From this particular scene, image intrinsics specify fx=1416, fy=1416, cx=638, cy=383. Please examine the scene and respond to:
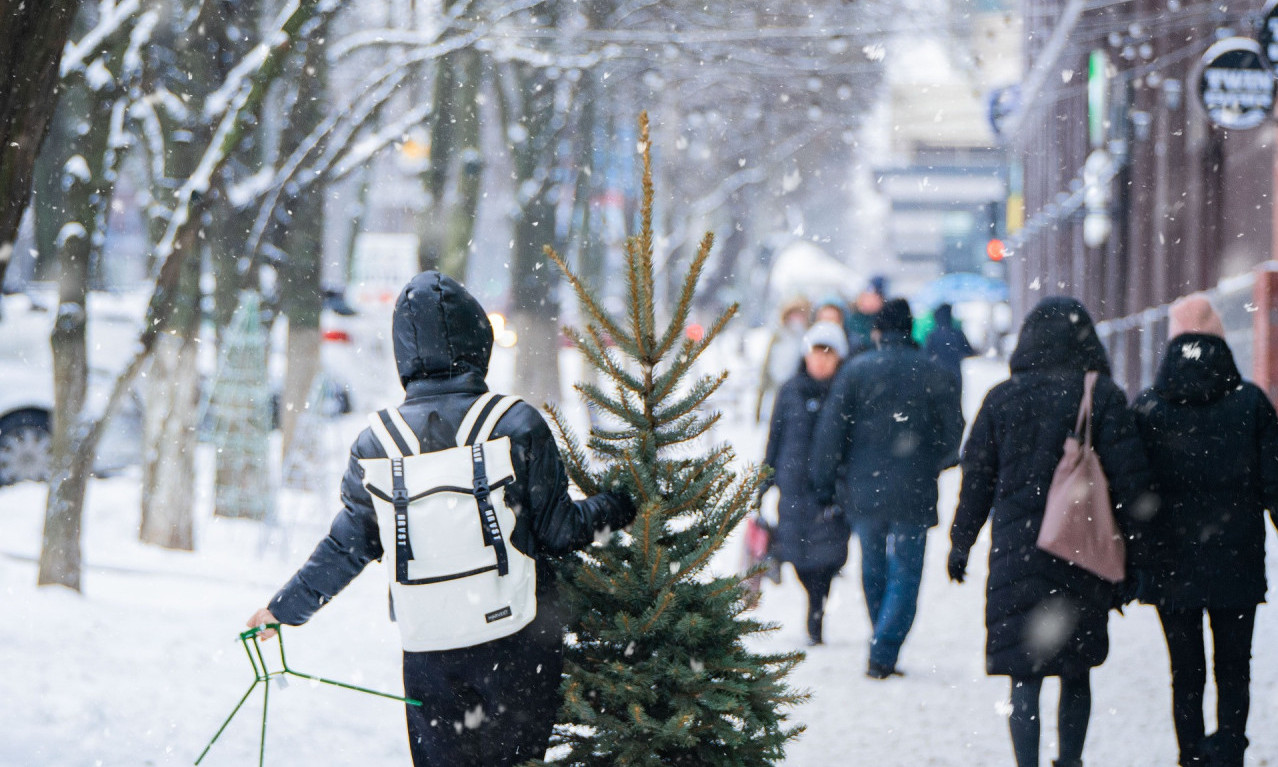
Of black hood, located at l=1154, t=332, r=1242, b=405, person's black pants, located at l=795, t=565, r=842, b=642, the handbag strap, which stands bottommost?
person's black pants, located at l=795, t=565, r=842, b=642

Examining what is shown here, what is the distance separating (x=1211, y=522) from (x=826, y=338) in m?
3.40

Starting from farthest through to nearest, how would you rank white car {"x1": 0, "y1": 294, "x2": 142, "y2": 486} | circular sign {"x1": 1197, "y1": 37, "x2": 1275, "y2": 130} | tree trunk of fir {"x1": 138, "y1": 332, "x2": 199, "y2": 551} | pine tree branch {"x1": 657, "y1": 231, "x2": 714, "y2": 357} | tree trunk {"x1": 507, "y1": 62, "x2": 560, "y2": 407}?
tree trunk {"x1": 507, "y1": 62, "x2": 560, "y2": 407}
white car {"x1": 0, "y1": 294, "x2": 142, "y2": 486}
circular sign {"x1": 1197, "y1": 37, "x2": 1275, "y2": 130}
tree trunk of fir {"x1": 138, "y1": 332, "x2": 199, "y2": 551}
pine tree branch {"x1": 657, "y1": 231, "x2": 714, "y2": 357}

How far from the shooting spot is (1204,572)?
16.5 ft

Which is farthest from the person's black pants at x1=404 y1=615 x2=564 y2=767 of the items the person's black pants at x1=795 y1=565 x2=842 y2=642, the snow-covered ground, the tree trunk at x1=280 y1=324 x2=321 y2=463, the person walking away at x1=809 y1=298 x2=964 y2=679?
the tree trunk at x1=280 y1=324 x2=321 y2=463

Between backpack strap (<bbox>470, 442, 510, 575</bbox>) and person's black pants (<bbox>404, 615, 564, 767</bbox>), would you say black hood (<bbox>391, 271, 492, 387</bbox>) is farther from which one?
person's black pants (<bbox>404, 615, 564, 767</bbox>)

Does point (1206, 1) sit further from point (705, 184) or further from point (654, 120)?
point (705, 184)

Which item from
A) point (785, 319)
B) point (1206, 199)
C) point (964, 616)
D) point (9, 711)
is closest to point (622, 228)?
point (1206, 199)

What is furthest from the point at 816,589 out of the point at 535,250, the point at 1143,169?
the point at 1143,169

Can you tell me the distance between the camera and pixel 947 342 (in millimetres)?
11859

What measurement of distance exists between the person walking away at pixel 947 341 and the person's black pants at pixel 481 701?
840cm

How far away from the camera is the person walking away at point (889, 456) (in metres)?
7.29

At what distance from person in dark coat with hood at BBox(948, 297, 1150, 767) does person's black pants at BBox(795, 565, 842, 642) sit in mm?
2920

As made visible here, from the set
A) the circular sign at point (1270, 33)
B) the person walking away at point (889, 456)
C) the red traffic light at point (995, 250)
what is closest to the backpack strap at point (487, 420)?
the person walking away at point (889, 456)

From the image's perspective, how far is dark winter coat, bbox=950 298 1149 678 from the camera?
4.90 meters
